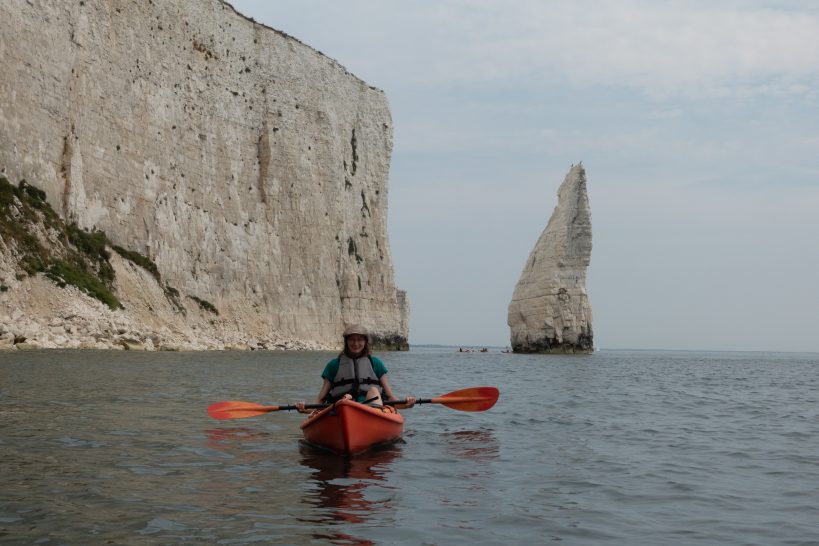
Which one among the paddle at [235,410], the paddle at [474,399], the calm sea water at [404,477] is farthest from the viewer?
the paddle at [474,399]

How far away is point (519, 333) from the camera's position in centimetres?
7256

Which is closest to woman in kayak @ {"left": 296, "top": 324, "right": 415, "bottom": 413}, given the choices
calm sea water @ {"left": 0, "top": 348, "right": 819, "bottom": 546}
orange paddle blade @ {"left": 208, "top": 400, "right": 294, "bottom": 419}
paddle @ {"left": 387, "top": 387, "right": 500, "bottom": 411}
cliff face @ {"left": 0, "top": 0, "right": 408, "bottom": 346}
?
calm sea water @ {"left": 0, "top": 348, "right": 819, "bottom": 546}

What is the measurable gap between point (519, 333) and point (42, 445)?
212 feet

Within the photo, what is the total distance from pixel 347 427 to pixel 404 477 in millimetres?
1327

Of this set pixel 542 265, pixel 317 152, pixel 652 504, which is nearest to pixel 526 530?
pixel 652 504

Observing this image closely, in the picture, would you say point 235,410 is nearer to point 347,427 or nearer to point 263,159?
point 347,427

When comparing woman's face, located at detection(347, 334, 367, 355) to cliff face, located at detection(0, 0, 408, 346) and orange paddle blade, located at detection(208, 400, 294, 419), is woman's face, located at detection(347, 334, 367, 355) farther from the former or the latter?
cliff face, located at detection(0, 0, 408, 346)

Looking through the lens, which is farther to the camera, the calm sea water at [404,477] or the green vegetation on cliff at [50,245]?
the green vegetation on cliff at [50,245]

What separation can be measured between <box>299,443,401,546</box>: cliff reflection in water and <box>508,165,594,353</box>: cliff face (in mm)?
56583

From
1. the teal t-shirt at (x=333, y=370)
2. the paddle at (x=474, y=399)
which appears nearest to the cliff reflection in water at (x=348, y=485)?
the teal t-shirt at (x=333, y=370)

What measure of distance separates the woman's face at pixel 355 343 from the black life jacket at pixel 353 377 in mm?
111

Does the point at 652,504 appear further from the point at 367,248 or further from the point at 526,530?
the point at 367,248

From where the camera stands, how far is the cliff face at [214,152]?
37781 mm

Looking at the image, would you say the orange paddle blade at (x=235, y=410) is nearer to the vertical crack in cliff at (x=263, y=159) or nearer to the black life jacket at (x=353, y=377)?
the black life jacket at (x=353, y=377)
